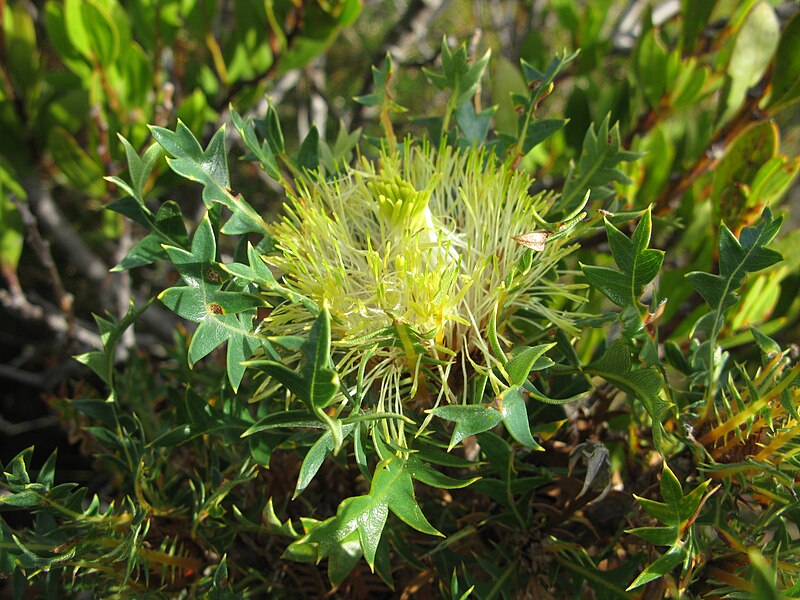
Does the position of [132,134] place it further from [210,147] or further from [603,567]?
[603,567]

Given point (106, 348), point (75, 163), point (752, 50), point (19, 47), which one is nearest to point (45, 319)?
point (75, 163)

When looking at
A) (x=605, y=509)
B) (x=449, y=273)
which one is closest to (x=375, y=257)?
(x=449, y=273)

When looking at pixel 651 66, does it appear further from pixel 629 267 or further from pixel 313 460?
pixel 313 460

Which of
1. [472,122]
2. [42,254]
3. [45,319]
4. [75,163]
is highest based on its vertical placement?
[472,122]

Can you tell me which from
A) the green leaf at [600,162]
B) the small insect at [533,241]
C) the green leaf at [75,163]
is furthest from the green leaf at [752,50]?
the green leaf at [75,163]

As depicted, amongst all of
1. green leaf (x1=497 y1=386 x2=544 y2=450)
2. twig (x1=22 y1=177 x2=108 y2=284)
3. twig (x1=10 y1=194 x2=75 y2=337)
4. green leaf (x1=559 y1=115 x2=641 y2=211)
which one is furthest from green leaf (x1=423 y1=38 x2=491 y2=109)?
twig (x1=22 y1=177 x2=108 y2=284)

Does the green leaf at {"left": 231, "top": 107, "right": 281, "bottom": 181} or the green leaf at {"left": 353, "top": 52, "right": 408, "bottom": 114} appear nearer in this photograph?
the green leaf at {"left": 231, "top": 107, "right": 281, "bottom": 181}

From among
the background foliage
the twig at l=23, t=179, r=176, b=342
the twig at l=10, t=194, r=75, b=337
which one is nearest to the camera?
the background foliage

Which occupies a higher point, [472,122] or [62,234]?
[472,122]

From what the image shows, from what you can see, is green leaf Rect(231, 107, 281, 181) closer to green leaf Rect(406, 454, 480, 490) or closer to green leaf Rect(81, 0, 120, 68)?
green leaf Rect(406, 454, 480, 490)
